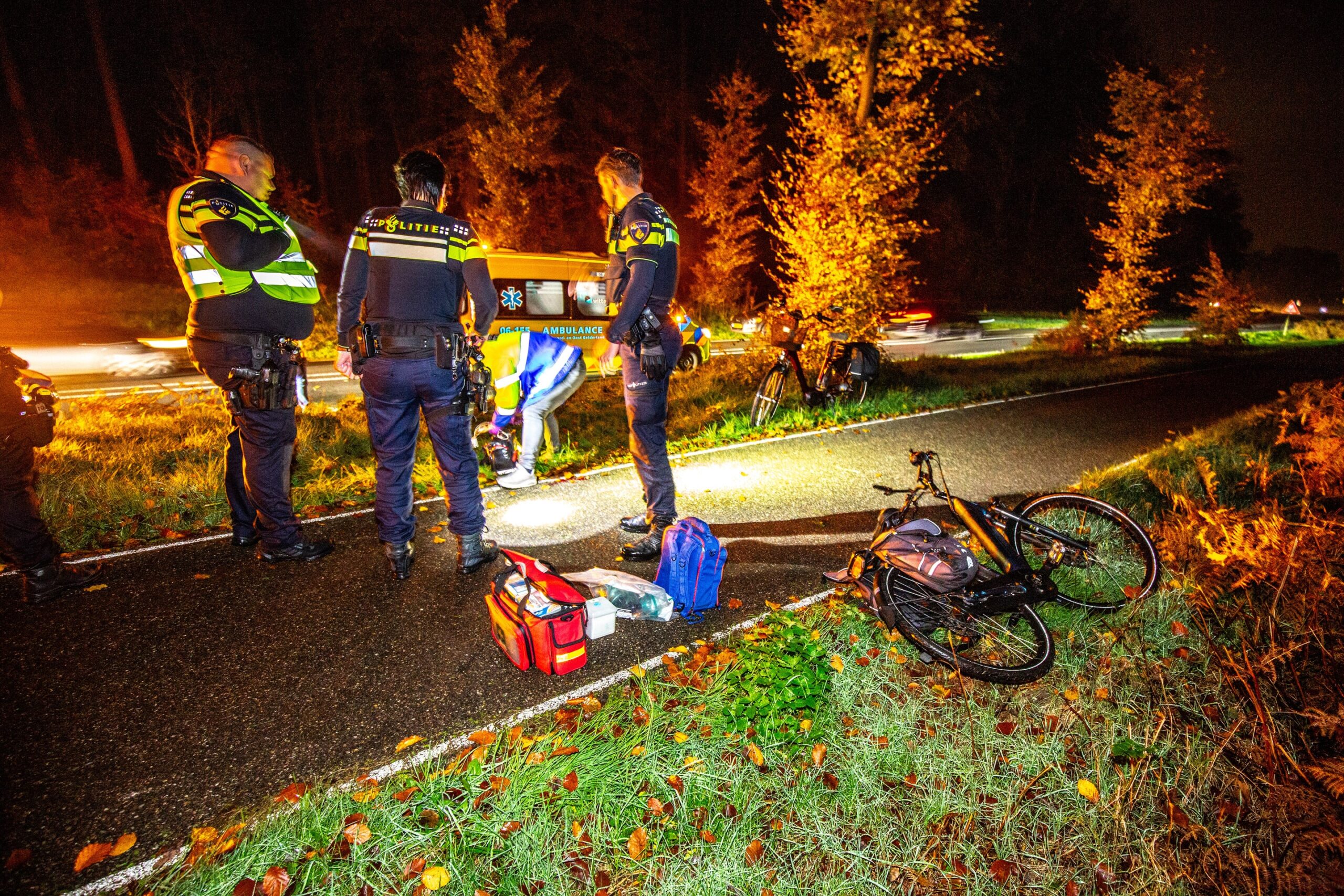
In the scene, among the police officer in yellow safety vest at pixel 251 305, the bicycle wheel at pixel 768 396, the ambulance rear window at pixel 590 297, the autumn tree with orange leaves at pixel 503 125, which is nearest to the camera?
the police officer in yellow safety vest at pixel 251 305

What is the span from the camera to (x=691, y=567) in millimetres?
3762

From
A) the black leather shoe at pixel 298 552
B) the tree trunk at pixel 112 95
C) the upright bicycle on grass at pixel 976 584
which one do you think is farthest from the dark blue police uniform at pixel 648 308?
the tree trunk at pixel 112 95

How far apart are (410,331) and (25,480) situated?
2357mm

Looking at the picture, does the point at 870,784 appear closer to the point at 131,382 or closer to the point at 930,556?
the point at 930,556

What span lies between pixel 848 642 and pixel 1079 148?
149 ft

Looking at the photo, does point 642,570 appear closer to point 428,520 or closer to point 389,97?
point 428,520

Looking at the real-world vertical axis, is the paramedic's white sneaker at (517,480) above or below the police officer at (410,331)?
below

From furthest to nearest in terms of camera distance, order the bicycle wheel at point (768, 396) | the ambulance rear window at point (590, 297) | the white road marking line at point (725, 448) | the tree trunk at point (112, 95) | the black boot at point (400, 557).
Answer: the tree trunk at point (112, 95), the ambulance rear window at point (590, 297), the bicycle wheel at point (768, 396), the white road marking line at point (725, 448), the black boot at point (400, 557)

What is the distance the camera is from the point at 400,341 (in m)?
3.66

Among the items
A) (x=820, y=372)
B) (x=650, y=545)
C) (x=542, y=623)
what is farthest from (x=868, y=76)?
(x=542, y=623)

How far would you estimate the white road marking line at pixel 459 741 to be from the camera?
2.09 m

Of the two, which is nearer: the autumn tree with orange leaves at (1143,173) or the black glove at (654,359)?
the black glove at (654,359)

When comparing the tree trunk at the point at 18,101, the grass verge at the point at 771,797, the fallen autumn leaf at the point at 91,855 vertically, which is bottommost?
the grass verge at the point at 771,797

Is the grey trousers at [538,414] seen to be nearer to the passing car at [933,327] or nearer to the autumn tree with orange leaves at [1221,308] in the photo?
the passing car at [933,327]
